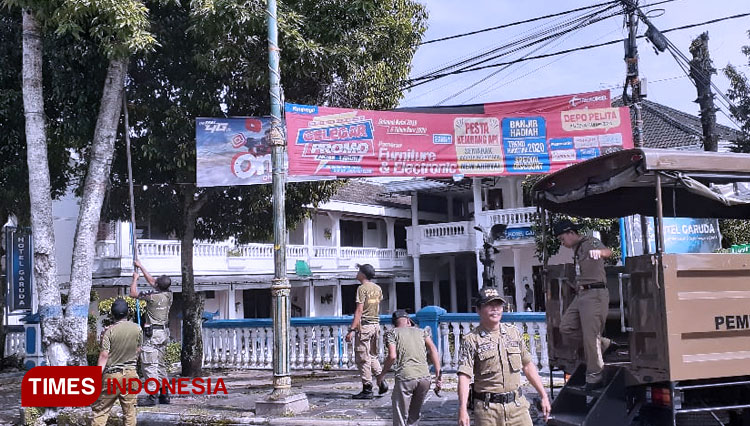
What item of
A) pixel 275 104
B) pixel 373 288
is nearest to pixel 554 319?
pixel 373 288

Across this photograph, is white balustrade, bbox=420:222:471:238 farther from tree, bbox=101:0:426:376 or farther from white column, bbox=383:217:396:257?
tree, bbox=101:0:426:376

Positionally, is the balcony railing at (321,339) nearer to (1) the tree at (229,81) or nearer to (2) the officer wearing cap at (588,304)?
(1) the tree at (229,81)

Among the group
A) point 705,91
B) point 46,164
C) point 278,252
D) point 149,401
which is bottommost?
point 149,401

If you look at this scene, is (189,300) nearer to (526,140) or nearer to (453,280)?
(526,140)

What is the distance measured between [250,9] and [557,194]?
5660 millimetres

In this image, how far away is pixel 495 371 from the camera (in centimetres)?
513

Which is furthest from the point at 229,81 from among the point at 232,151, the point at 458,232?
the point at 458,232

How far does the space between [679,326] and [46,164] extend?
8153mm

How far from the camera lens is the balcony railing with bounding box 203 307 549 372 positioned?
10.9 meters

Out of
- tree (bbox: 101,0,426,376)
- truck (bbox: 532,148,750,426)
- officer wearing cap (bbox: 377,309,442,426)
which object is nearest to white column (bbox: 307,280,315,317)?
tree (bbox: 101,0,426,376)

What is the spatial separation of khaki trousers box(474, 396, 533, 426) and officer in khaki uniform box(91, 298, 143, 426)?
13.2 ft

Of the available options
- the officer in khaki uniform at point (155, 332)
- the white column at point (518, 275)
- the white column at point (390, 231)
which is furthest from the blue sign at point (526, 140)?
the white column at point (390, 231)

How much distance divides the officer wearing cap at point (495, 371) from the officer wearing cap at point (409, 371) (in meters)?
1.77

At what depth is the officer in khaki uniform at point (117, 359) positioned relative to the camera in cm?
721
